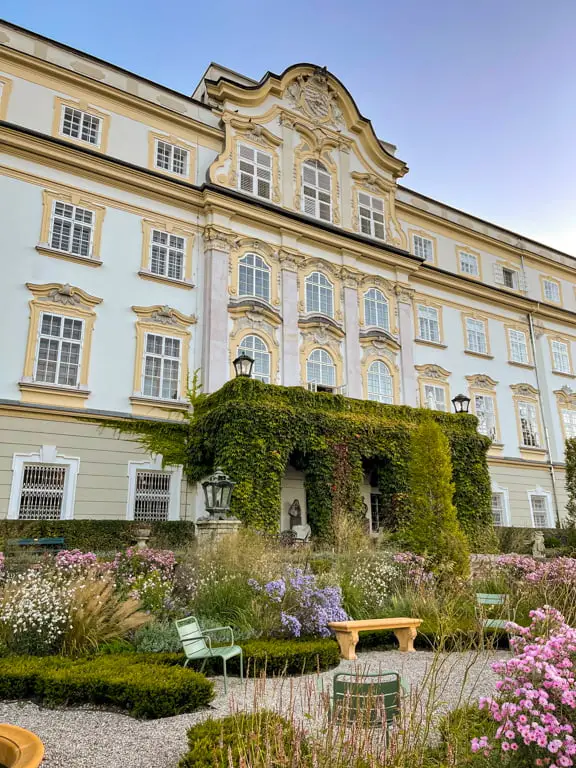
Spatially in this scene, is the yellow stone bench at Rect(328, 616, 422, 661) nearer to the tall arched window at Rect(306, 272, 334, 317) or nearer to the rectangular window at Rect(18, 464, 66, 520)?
the rectangular window at Rect(18, 464, 66, 520)

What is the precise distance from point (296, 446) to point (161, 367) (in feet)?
15.8

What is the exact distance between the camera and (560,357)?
2988 centimetres

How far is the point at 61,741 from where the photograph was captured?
492 centimetres

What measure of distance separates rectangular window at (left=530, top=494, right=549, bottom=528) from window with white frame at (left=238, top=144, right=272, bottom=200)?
675 inches

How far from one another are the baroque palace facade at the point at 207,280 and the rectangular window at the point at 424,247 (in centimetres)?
9

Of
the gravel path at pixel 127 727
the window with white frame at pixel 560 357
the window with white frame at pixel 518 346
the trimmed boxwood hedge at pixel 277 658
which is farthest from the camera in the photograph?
the window with white frame at pixel 560 357

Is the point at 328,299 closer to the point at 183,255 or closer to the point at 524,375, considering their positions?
the point at 183,255

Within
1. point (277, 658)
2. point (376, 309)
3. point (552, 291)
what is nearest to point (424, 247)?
point (376, 309)

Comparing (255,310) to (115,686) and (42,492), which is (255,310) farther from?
(115,686)

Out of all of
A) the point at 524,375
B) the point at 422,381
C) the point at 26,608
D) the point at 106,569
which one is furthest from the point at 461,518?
the point at 26,608

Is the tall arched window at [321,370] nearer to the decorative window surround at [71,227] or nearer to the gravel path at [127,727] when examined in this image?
the decorative window surround at [71,227]

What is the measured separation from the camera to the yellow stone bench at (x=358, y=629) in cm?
789

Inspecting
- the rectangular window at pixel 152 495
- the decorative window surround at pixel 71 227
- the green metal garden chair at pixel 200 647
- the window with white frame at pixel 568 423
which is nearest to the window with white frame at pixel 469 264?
the window with white frame at pixel 568 423

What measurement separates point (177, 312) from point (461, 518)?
1144 centimetres
